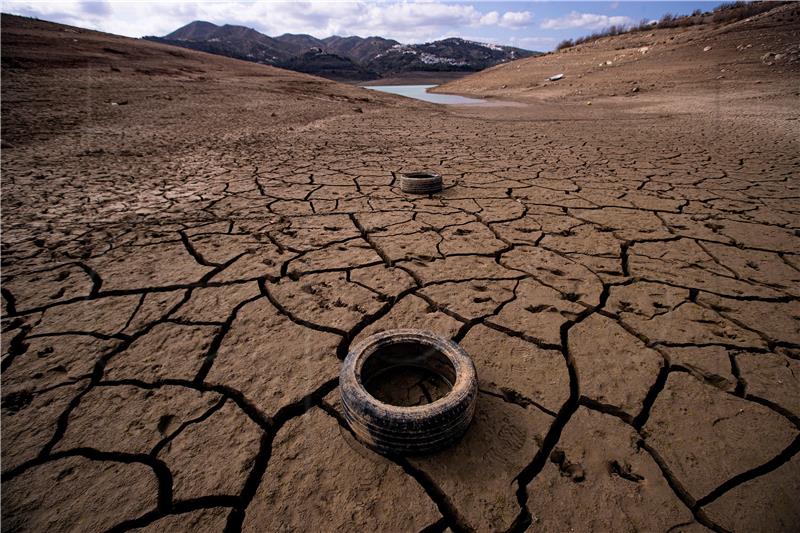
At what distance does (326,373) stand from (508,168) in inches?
138

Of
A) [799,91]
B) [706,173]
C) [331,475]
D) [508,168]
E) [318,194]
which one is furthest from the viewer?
[799,91]

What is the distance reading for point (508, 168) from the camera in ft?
13.5

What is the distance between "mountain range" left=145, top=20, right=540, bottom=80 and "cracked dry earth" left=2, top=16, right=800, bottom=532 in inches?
1512

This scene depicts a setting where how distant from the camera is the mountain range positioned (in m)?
40.2

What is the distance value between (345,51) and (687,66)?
80721 millimetres

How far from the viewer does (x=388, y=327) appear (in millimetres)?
1583

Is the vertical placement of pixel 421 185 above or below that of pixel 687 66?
below

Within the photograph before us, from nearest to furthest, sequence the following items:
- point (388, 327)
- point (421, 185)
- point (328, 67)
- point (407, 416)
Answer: point (407, 416), point (388, 327), point (421, 185), point (328, 67)

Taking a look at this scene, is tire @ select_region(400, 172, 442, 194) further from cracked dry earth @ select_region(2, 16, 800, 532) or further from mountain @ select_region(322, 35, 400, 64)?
mountain @ select_region(322, 35, 400, 64)

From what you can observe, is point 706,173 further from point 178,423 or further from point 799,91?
point 799,91

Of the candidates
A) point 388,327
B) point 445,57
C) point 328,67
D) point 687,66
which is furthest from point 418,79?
point 388,327

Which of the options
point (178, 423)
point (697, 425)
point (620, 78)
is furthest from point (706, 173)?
point (620, 78)

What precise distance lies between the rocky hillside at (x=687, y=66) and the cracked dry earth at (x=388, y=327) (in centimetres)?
977

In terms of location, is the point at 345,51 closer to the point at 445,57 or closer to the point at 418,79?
the point at 445,57
